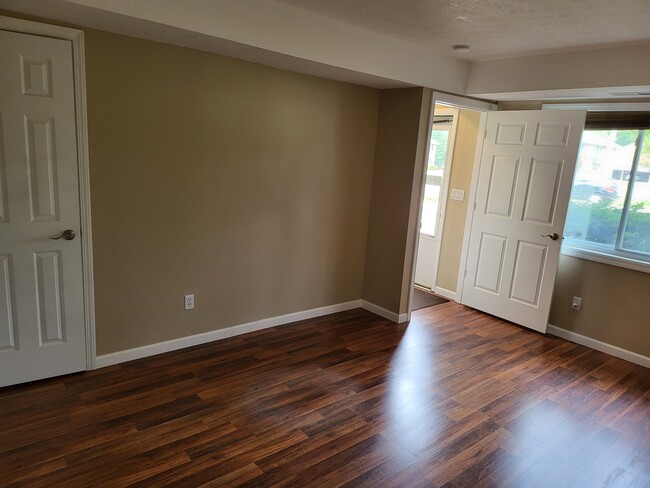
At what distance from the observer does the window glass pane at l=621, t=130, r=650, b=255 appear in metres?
3.57

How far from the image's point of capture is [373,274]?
4.39 meters

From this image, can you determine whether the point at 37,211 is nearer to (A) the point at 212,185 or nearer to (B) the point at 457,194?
(A) the point at 212,185

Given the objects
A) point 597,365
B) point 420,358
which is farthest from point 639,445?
point 420,358

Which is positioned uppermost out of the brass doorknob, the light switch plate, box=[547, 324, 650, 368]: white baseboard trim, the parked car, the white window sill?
the parked car

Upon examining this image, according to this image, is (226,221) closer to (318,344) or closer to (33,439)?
(318,344)

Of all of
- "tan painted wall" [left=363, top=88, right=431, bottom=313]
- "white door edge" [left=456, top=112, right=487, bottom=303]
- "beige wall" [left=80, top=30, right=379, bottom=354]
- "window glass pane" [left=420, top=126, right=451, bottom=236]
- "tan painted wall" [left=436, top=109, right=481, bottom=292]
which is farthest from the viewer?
"window glass pane" [left=420, top=126, right=451, bottom=236]

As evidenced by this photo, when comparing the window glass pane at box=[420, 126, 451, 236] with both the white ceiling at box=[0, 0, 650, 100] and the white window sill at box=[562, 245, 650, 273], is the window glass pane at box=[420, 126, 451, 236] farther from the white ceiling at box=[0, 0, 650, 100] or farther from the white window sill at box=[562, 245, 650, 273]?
the white window sill at box=[562, 245, 650, 273]

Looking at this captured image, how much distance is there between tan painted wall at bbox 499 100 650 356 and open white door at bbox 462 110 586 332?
181 millimetres

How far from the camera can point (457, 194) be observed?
4867 mm

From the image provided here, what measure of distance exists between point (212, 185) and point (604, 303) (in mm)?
3508

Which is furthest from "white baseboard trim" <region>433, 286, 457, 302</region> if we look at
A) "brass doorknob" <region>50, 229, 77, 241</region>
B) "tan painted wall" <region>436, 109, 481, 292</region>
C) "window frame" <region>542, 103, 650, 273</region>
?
"brass doorknob" <region>50, 229, 77, 241</region>

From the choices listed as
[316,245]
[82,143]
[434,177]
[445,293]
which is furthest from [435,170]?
[82,143]

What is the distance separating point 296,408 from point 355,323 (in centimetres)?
151

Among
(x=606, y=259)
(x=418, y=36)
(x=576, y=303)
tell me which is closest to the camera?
(x=418, y=36)
